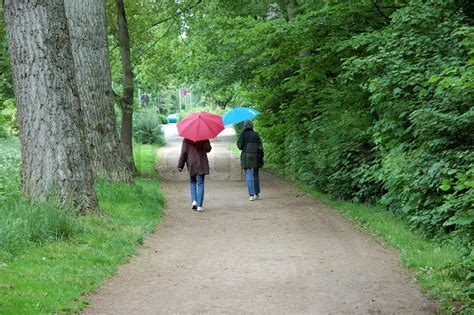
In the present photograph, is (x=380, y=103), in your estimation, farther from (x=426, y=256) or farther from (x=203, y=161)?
(x=203, y=161)

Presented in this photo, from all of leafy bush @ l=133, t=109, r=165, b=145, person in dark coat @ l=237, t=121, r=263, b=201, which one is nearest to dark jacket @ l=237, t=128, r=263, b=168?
person in dark coat @ l=237, t=121, r=263, b=201

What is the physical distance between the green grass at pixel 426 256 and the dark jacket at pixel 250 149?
125 inches

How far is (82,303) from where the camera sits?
6215 millimetres

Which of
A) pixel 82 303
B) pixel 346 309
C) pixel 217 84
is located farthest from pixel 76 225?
pixel 217 84

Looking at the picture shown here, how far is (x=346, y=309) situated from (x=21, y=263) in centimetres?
366

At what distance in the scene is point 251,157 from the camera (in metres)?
15.5

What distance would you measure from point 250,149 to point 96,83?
157 inches

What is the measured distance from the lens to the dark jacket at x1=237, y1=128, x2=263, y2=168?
612 inches

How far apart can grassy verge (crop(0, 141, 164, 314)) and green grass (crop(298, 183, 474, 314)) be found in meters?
3.63

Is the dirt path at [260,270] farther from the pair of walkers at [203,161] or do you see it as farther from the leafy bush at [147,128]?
the leafy bush at [147,128]

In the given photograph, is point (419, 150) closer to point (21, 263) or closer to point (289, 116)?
point (21, 263)

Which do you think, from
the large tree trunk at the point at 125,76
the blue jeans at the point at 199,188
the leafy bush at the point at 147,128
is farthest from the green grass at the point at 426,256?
the leafy bush at the point at 147,128

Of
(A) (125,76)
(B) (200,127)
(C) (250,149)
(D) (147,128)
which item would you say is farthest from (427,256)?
(D) (147,128)

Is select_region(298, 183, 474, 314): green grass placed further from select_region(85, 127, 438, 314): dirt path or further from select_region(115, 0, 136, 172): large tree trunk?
select_region(115, 0, 136, 172): large tree trunk
